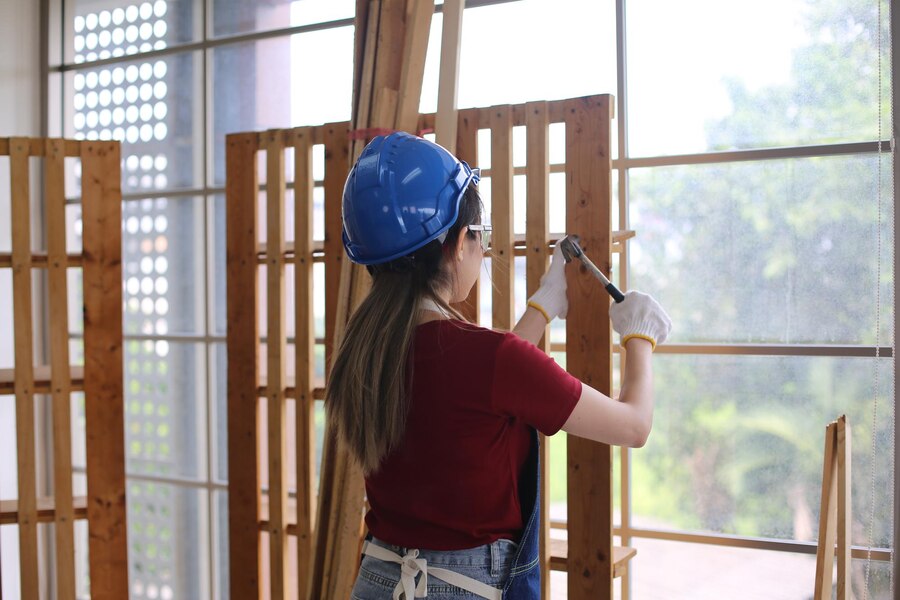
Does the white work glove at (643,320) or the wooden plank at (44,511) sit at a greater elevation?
the white work glove at (643,320)

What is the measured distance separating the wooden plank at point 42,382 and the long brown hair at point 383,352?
198 centimetres

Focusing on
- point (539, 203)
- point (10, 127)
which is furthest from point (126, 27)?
point (539, 203)

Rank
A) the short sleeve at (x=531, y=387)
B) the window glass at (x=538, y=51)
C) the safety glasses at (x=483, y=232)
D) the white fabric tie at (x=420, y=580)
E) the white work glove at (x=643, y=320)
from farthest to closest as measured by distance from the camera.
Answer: the window glass at (x=538, y=51) < the white work glove at (x=643, y=320) < the safety glasses at (x=483, y=232) < the white fabric tie at (x=420, y=580) < the short sleeve at (x=531, y=387)

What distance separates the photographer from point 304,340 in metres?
3.12

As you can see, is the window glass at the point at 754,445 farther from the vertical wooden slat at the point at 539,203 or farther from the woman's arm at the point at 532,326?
the woman's arm at the point at 532,326

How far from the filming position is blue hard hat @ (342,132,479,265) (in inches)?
63.1

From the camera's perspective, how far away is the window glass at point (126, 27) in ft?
14.4

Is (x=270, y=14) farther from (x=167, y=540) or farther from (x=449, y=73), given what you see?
(x=167, y=540)

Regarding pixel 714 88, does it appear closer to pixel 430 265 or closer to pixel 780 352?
pixel 780 352

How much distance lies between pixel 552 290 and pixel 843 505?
3.18 feet

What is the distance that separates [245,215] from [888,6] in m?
2.54

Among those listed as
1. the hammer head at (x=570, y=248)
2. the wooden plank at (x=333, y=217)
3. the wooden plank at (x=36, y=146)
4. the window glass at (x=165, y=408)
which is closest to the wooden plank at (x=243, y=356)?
the wooden plank at (x=333, y=217)

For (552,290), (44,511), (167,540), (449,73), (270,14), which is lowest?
(167,540)

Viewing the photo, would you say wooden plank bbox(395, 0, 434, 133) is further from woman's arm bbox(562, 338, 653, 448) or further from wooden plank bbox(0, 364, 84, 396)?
wooden plank bbox(0, 364, 84, 396)
